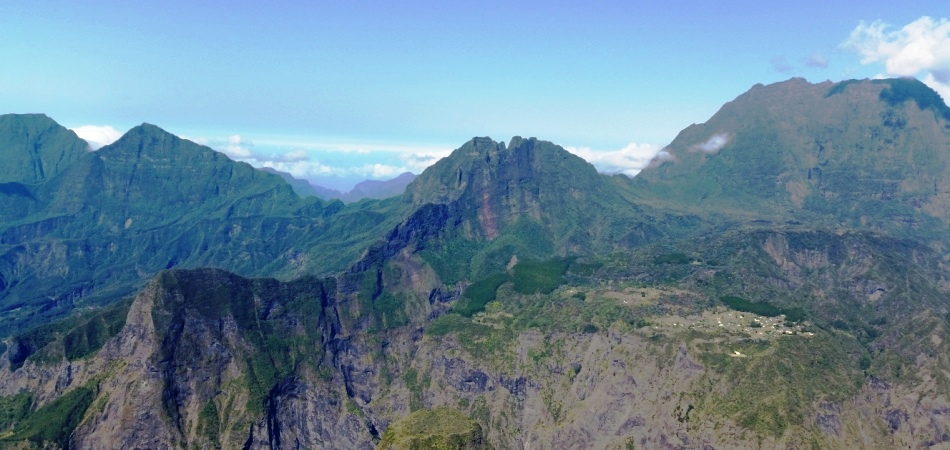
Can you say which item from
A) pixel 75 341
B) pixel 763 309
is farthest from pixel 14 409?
pixel 763 309

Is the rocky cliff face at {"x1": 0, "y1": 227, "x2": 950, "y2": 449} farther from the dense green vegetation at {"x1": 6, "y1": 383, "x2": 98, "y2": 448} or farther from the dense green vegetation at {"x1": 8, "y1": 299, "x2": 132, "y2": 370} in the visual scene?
the dense green vegetation at {"x1": 8, "y1": 299, "x2": 132, "y2": 370}

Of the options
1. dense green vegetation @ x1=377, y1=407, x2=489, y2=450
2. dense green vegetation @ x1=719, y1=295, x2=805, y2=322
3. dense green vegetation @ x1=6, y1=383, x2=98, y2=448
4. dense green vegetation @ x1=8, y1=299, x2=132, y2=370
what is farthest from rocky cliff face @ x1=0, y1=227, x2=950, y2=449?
dense green vegetation @ x1=719, y1=295, x2=805, y2=322

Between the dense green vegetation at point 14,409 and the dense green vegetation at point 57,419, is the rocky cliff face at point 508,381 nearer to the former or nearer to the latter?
the dense green vegetation at point 57,419

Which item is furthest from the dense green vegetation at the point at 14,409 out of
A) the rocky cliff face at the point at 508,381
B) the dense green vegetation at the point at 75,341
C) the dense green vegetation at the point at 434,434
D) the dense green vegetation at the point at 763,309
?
the dense green vegetation at the point at 763,309

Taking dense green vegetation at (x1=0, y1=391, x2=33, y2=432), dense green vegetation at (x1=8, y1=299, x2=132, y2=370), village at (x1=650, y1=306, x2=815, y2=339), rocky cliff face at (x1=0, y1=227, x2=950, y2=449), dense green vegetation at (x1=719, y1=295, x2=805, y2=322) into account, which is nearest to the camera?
rocky cliff face at (x1=0, y1=227, x2=950, y2=449)

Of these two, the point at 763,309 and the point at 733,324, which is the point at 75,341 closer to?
the point at 733,324

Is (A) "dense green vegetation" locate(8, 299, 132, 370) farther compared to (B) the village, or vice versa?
(A) "dense green vegetation" locate(8, 299, 132, 370)

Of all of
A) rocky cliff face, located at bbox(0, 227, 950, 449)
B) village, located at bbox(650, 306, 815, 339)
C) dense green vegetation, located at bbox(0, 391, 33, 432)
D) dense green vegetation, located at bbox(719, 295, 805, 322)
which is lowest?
dense green vegetation, located at bbox(0, 391, 33, 432)

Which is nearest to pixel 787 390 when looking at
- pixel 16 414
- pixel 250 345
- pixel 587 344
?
pixel 587 344

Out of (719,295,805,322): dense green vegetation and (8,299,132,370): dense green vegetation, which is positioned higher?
(719,295,805,322): dense green vegetation

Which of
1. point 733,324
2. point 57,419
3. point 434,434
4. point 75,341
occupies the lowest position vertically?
point 57,419

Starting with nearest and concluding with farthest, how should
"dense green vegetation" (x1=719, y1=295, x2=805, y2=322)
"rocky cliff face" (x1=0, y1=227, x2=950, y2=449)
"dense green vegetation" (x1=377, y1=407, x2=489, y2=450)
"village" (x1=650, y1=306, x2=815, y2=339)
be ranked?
"dense green vegetation" (x1=377, y1=407, x2=489, y2=450) < "rocky cliff face" (x1=0, y1=227, x2=950, y2=449) < "village" (x1=650, y1=306, x2=815, y2=339) < "dense green vegetation" (x1=719, y1=295, x2=805, y2=322)
